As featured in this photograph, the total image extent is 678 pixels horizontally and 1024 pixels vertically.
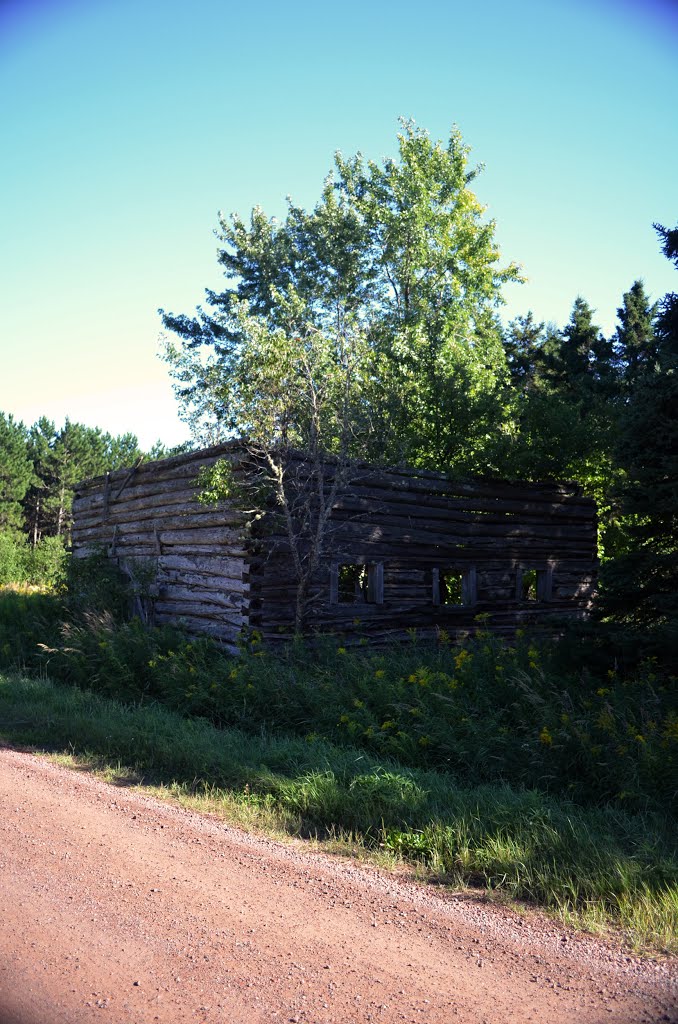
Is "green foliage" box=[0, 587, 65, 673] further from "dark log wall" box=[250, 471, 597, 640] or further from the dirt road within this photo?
the dirt road

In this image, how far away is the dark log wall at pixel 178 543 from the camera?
1009 centimetres

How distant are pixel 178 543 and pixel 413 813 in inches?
291

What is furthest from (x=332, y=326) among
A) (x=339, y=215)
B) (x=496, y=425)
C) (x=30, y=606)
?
(x=339, y=215)

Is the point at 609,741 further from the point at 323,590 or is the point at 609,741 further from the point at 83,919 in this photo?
the point at 323,590

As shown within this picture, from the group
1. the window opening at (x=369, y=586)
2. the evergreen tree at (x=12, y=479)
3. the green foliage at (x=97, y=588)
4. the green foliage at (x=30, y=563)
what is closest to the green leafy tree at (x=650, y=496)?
the window opening at (x=369, y=586)

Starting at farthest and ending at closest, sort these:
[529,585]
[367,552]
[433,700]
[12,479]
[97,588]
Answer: [12,479] → [529,585] → [97,588] → [367,552] → [433,700]

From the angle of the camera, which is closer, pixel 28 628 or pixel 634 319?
pixel 28 628

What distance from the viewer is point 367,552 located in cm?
1088

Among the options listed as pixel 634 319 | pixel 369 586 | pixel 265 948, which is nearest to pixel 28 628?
pixel 369 586

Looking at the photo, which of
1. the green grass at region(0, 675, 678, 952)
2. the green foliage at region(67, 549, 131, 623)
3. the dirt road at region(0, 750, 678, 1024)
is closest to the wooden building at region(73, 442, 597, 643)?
the green foliage at region(67, 549, 131, 623)

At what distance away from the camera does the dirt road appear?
2850 mm

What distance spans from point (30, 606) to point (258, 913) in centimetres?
1093

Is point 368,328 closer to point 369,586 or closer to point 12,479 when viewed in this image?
point 369,586

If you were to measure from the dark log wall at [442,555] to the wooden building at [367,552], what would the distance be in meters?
0.02
